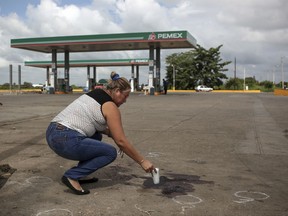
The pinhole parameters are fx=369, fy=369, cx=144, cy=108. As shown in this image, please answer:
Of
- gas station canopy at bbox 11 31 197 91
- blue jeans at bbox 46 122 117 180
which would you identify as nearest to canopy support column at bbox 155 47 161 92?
gas station canopy at bbox 11 31 197 91

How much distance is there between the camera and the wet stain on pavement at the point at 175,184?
4219 mm

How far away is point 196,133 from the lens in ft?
30.3

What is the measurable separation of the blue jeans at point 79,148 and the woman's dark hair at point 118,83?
2.05ft

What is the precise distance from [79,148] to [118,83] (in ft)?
2.66

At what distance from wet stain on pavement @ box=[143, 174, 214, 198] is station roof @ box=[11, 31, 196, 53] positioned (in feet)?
105

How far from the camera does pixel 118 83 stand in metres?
3.93

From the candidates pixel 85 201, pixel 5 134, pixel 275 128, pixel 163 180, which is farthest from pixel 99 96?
pixel 275 128

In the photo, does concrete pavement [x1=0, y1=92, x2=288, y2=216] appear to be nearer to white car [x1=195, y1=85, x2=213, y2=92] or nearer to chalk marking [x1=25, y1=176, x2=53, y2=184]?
chalk marking [x1=25, y1=176, x2=53, y2=184]

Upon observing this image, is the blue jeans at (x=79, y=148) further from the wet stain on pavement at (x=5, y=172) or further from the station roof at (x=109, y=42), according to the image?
the station roof at (x=109, y=42)

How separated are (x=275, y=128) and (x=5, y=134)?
23.7 ft

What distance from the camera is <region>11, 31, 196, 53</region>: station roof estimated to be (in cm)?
3662

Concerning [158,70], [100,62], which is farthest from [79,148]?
[100,62]

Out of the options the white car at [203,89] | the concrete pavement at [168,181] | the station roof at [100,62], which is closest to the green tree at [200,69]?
the white car at [203,89]

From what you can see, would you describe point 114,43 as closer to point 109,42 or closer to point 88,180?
point 109,42
